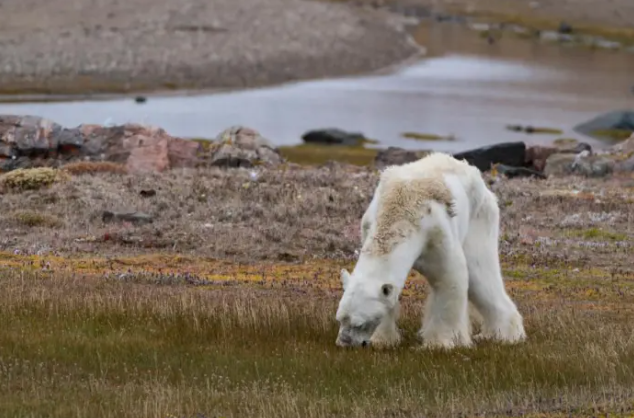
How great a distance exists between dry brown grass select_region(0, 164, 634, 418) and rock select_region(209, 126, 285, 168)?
8927 millimetres

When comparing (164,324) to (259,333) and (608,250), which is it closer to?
(259,333)

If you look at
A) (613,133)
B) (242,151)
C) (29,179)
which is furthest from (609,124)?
(29,179)

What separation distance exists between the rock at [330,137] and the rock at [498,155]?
13.5m

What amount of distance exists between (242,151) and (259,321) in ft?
78.6

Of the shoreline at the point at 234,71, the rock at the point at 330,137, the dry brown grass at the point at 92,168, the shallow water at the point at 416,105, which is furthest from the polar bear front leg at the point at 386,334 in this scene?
the shoreline at the point at 234,71

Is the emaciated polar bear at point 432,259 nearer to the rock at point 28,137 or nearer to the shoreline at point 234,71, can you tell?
the rock at point 28,137

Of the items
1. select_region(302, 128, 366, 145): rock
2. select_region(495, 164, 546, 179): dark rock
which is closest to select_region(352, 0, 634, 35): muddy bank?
select_region(302, 128, 366, 145): rock

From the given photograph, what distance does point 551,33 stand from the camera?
133 m

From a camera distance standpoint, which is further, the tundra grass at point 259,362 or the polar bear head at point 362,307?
the polar bear head at point 362,307

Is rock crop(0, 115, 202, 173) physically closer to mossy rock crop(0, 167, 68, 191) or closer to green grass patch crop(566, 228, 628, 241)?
mossy rock crop(0, 167, 68, 191)

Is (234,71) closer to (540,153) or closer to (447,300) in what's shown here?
(540,153)

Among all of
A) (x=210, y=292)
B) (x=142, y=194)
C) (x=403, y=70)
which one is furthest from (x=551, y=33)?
(x=210, y=292)

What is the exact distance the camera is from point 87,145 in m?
38.5

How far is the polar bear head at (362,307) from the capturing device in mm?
12859
